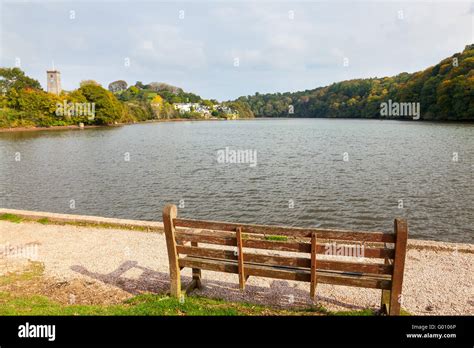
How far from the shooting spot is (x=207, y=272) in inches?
323

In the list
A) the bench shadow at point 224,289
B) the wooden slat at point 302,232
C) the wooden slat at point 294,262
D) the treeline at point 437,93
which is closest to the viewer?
the wooden slat at point 302,232

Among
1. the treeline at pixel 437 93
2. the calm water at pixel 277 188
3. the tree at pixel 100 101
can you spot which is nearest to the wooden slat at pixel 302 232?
the calm water at pixel 277 188

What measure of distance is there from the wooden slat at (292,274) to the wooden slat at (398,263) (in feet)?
0.41

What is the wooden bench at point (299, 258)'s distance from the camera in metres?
5.32

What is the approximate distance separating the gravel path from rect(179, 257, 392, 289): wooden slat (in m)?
0.92

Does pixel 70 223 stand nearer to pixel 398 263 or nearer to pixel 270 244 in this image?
pixel 270 244

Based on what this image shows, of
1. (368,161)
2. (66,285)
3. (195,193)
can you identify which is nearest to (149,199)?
(195,193)

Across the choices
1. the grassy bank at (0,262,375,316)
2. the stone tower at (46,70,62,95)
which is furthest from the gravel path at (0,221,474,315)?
the stone tower at (46,70,62,95)

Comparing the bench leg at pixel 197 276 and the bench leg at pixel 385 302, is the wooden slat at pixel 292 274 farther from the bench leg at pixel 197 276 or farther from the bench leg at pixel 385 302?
the bench leg at pixel 197 276

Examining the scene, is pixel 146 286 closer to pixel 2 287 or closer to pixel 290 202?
pixel 2 287

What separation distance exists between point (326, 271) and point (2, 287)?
23.1ft
